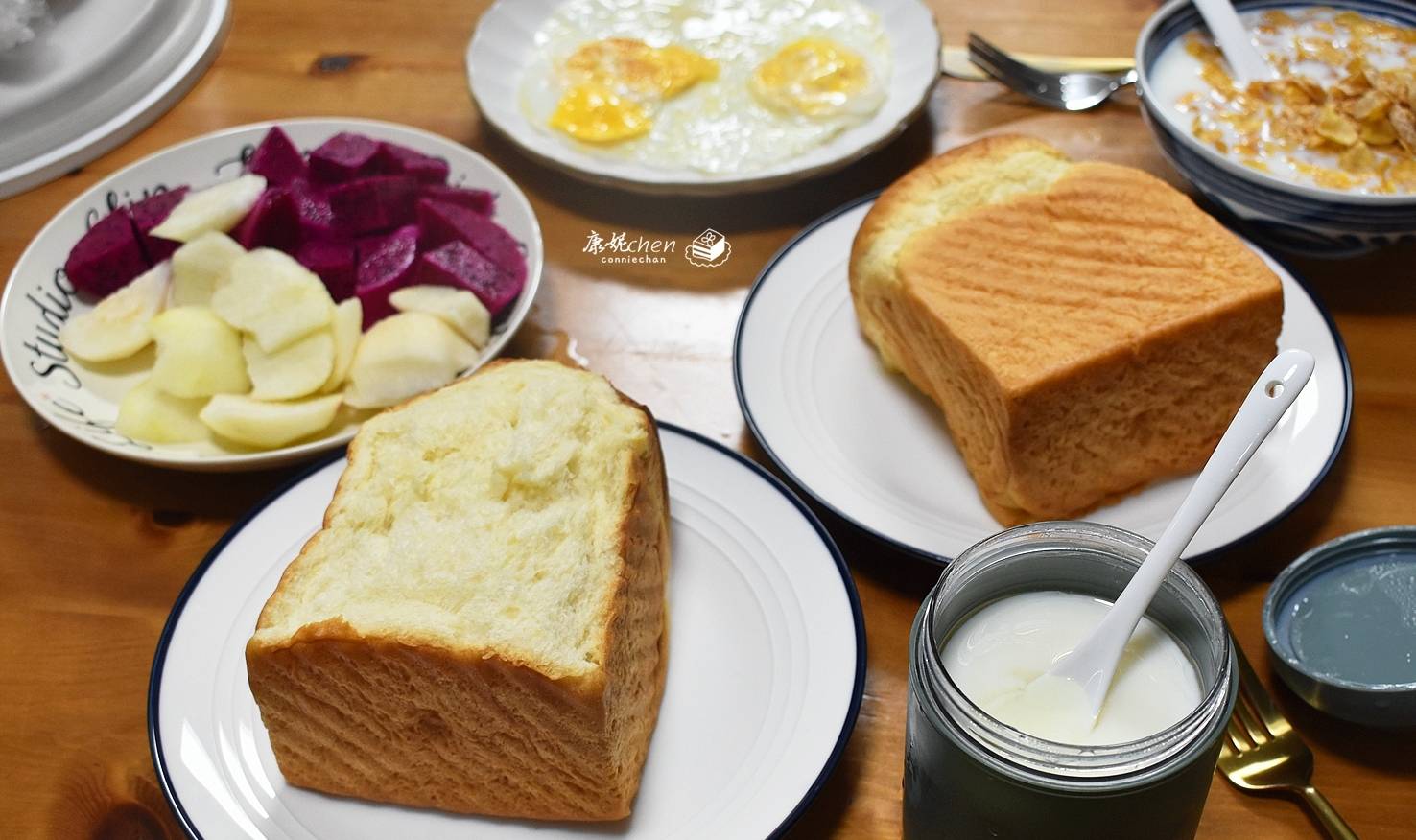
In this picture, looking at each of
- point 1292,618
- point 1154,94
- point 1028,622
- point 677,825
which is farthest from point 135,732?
point 1154,94

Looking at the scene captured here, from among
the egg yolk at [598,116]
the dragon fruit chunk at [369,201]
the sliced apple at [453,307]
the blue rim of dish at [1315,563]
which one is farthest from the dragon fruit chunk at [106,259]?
the blue rim of dish at [1315,563]

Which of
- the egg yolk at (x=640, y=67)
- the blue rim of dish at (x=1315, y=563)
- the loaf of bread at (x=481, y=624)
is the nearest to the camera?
the loaf of bread at (x=481, y=624)

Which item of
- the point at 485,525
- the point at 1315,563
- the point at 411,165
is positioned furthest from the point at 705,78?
the point at 1315,563

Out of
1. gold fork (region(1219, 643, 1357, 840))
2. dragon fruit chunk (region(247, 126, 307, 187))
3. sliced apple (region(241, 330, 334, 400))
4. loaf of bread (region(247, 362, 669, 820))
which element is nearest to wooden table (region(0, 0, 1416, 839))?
gold fork (region(1219, 643, 1357, 840))

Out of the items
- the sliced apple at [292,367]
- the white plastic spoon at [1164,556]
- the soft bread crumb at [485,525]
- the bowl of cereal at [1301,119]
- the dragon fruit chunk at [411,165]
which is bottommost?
the sliced apple at [292,367]

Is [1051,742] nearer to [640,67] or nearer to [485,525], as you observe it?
[485,525]

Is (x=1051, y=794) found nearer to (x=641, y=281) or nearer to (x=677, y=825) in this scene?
(x=677, y=825)

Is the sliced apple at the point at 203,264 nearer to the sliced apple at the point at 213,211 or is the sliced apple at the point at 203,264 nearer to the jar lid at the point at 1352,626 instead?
the sliced apple at the point at 213,211
